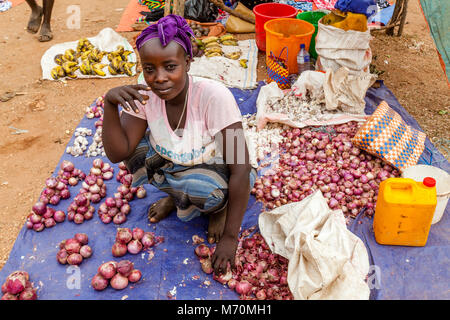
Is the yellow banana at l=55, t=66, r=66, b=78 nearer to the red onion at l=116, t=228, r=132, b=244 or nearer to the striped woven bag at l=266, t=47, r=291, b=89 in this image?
the striped woven bag at l=266, t=47, r=291, b=89

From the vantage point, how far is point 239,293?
180cm

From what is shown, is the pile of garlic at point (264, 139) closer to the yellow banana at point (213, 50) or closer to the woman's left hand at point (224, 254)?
the woman's left hand at point (224, 254)

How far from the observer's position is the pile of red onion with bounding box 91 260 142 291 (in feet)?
5.91

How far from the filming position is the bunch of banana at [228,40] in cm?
455

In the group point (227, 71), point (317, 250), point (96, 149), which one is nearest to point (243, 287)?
point (317, 250)

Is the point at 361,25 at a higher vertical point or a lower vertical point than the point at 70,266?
higher

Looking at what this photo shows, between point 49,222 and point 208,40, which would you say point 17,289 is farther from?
point 208,40

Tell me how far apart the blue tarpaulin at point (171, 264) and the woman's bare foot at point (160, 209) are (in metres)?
0.04

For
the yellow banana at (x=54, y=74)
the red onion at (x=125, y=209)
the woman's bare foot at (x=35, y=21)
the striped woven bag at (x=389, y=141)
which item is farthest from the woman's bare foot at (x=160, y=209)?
the woman's bare foot at (x=35, y=21)

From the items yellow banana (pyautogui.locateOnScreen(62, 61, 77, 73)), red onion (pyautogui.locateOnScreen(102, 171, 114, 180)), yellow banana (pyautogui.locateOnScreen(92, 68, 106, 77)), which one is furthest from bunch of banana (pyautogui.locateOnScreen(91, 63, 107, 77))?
red onion (pyautogui.locateOnScreen(102, 171, 114, 180))

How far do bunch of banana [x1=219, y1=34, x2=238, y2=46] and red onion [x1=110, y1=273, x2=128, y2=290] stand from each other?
3.49m

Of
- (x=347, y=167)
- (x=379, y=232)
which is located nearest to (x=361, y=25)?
(x=347, y=167)
